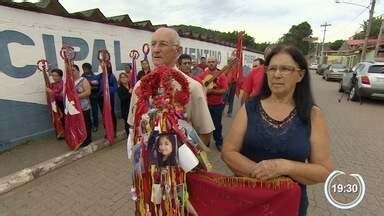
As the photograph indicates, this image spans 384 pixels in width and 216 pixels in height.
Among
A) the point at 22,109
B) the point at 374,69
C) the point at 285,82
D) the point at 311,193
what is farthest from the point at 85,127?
the point at 374,69

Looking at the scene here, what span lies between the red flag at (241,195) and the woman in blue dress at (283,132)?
0.21ft

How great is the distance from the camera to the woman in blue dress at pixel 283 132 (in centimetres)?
187

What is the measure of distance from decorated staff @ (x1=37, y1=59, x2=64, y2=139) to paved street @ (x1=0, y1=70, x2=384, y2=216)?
113 centimetres

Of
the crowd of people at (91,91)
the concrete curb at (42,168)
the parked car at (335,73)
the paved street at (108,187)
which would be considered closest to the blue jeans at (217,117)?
the paved street at (108,187)

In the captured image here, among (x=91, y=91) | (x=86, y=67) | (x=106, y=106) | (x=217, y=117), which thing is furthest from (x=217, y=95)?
(x=86, y=67)

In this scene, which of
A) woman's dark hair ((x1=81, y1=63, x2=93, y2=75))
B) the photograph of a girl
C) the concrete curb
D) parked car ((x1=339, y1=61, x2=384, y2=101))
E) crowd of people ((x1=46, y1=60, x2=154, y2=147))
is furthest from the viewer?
parked car ((x1=339, y1=61, x2=384, y2=101))

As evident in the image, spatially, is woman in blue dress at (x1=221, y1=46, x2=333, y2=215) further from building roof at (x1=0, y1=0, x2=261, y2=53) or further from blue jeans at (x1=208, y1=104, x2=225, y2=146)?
building roof at (x1=0, y1=0, x2=261, y2=53)

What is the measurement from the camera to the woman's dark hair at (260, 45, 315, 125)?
199 cm

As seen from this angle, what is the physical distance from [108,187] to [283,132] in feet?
10.9

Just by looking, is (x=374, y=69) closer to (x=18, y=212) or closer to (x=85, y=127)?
(x=85, y=127)

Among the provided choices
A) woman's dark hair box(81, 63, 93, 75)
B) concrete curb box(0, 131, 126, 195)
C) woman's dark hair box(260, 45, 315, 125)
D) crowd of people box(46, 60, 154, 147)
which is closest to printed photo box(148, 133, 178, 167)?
woman's dark hair box(260, 45, 315, 125)

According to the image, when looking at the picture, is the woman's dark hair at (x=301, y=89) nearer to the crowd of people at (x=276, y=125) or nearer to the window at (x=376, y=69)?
the crowd of people at (x=276, y=125)

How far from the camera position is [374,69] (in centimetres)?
1321

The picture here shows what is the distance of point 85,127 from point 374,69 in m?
11.7
